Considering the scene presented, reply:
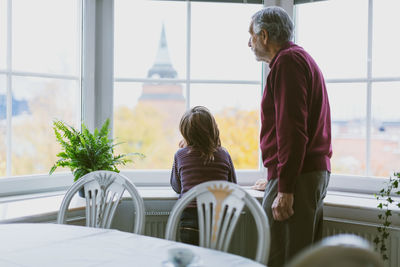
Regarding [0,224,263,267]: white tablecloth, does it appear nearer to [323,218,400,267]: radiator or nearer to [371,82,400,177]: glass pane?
[323,218,400,267]: radiator

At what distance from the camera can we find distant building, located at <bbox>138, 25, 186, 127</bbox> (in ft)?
9.97

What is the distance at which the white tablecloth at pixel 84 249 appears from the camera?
4.62 ft

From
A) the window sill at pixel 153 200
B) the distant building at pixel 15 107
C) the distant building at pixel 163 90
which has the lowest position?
the window sill at pixel 153 200

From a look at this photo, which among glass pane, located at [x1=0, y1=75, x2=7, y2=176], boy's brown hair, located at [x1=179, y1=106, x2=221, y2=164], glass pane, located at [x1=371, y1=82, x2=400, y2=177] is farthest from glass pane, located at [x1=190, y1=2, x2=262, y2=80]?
glass pane, located at [x1=0, y1=75, x2=7, y2=176]

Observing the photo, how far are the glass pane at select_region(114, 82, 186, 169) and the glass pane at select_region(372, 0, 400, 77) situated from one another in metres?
1.27

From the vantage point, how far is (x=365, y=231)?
240 cm

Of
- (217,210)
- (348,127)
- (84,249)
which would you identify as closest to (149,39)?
(348,127)

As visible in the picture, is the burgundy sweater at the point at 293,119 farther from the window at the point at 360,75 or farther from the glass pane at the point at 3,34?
the glass pane at the point at 3,34

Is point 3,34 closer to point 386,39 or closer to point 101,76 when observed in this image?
point 101,76

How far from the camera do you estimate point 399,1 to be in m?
2.66

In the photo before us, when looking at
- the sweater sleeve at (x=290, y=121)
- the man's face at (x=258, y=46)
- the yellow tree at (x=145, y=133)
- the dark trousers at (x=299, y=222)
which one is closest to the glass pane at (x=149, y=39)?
the yellow tree at (x=145, y=133)

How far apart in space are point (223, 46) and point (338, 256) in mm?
2412

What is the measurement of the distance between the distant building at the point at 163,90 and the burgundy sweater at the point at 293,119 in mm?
1081

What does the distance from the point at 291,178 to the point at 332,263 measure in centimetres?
113
